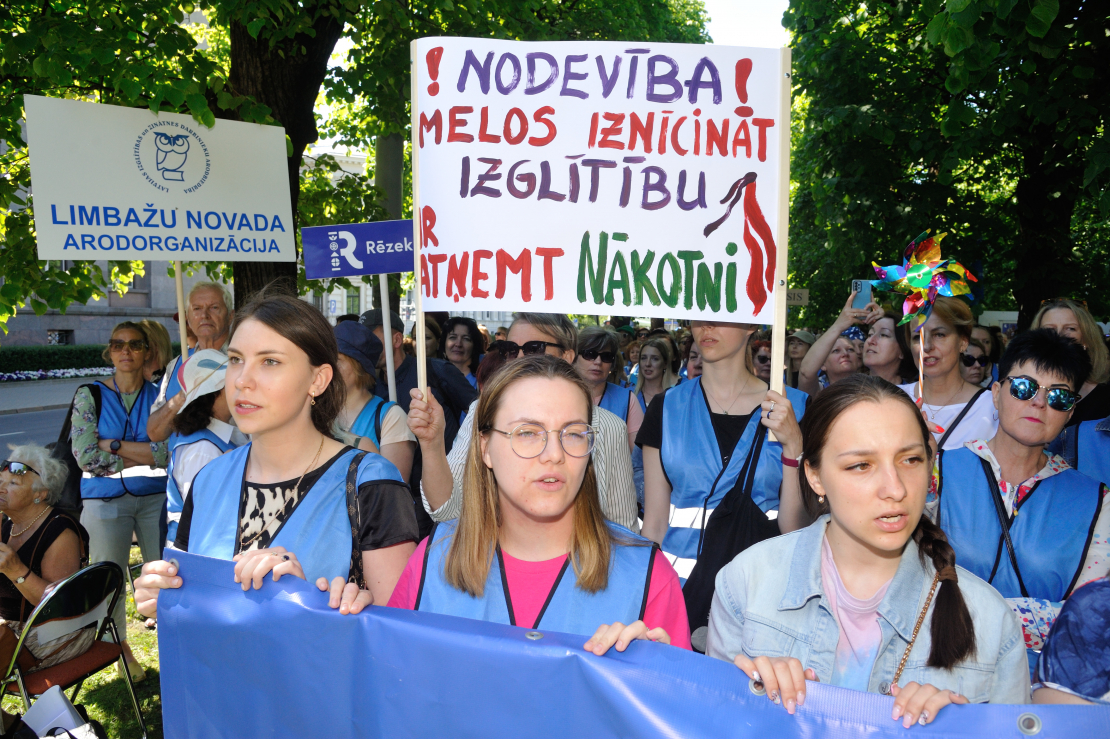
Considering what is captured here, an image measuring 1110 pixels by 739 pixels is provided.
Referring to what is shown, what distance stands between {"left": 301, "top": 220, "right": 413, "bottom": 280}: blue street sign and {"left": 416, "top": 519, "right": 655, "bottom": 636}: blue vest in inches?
105

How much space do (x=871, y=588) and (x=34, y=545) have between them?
388 centimetres

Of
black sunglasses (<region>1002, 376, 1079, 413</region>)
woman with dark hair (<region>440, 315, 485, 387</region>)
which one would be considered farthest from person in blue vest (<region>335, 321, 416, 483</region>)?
black sunglasses (<region>1002, 376, 1079, 413</region>)

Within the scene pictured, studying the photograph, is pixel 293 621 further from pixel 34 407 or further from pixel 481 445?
pixel 34 407

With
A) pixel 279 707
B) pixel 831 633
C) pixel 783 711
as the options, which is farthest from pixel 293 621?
pixel 831 633

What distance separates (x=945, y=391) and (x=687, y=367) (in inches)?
142

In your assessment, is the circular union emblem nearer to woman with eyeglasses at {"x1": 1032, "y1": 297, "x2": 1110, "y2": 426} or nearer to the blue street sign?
the blue street sign

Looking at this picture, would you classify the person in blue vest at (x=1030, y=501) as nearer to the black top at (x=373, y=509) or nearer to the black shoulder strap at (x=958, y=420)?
the black shoulder strap at (x=958, y=420)

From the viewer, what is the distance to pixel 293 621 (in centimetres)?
191

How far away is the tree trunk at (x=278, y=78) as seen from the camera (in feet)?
21.4

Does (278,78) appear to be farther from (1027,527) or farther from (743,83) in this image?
(1027,527)

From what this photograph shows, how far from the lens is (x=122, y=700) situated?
4.35 meters

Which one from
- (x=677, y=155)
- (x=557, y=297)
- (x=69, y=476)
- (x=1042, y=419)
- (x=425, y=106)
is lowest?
(x=69, y=476)

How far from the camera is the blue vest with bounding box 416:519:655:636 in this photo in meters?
1.89

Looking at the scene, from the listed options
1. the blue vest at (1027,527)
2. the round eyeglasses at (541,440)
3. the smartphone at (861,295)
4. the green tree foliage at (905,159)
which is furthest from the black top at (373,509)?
the green tree foliage at (905,159)
